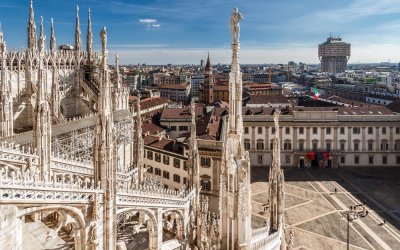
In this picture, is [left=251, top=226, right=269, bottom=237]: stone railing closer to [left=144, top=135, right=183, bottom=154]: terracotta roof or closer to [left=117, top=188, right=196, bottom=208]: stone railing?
[left=117, top=188, right=196, bottom=208]: stone railing

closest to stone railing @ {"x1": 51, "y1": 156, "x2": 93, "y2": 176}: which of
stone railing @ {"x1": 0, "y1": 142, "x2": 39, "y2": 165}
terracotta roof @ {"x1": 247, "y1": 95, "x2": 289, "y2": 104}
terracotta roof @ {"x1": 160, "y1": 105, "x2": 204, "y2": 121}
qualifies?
stone railing @ {"x1": 0, "y1": 142, "x2": 39, "y2": 165}

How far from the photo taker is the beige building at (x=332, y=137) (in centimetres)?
6391

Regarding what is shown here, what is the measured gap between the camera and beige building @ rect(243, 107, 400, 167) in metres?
63.9

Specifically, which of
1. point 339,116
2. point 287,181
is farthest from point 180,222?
Answer: point 339,116

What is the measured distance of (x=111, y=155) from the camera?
16.6 metres

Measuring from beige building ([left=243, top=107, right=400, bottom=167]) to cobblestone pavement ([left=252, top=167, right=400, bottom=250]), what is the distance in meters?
2.54

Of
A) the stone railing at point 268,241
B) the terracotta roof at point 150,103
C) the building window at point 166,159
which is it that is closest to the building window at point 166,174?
the building window at point 166,159

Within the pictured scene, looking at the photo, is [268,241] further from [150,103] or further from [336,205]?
[150,103]

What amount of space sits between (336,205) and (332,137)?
2029cm

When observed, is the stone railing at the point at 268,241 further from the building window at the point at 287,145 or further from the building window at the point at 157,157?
the building window at the point at 287,145

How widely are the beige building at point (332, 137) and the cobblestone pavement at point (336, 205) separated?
2.54 m

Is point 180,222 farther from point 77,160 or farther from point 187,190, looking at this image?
point 77,160

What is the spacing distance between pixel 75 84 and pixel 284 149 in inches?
1443

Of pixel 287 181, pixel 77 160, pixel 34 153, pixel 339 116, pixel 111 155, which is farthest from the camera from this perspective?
pixel 339 116
